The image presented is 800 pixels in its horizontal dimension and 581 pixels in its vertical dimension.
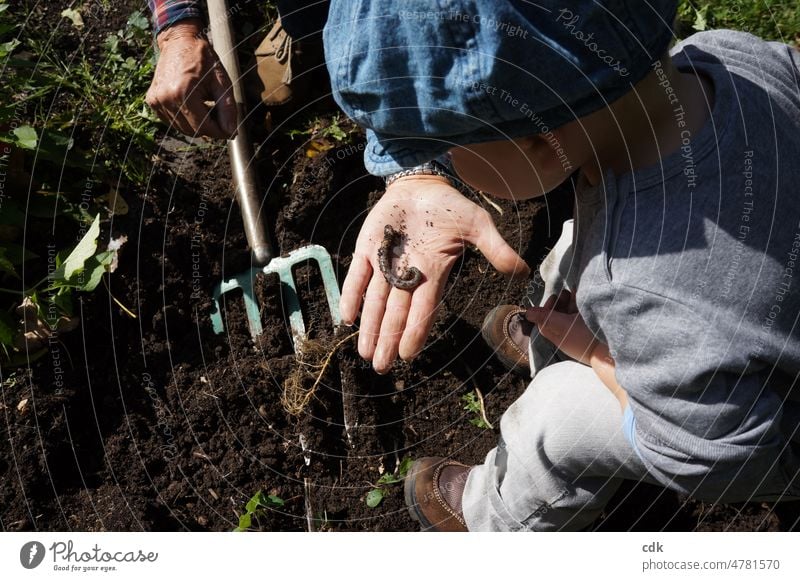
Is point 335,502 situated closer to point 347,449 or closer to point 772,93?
point 347,449

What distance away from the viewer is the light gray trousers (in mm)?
1887

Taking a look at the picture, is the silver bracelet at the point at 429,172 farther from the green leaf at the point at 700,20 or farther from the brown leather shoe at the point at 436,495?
the green leaf at the point at 700,20

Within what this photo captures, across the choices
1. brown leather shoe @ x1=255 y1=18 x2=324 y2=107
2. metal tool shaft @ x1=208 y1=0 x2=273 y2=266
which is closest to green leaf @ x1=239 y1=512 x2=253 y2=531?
metal tool shaft @ x1=208 y1=0 x2=273 y2=266

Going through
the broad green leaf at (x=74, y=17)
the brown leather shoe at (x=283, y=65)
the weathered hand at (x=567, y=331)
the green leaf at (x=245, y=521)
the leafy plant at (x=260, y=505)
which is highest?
the broad green leaf at (x=74, y=17)

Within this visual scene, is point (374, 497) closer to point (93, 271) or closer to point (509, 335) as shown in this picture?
point (509, 335)

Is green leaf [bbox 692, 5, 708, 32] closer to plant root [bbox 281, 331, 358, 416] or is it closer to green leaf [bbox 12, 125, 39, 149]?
plant root [bbox 281, 331, 358, 416]

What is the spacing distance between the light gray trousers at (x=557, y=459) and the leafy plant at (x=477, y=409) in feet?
0.80

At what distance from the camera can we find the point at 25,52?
2.98 m

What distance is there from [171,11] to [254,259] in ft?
3.20

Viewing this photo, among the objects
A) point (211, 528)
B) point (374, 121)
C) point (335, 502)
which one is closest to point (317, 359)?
point (335, 502)

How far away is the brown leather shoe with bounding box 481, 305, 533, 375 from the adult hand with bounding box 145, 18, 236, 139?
123cm
